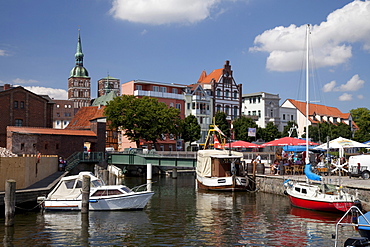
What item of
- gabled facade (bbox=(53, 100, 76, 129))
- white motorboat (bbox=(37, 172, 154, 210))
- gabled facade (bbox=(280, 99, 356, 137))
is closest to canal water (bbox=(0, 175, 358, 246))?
white motorboat (bbox=(37, 172, 154, 210))

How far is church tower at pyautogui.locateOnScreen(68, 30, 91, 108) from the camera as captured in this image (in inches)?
7259

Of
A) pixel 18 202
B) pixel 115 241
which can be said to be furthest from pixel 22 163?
pixel 115 241

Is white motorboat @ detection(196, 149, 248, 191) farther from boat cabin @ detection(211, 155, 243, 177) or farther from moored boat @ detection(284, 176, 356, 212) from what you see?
moored boat @ detection(284, 176, 356, 212)

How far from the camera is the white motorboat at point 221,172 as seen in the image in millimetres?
39062

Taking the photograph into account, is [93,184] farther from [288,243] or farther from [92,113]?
[92,113]

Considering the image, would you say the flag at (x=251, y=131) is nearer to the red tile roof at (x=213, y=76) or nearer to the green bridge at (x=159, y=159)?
A: the red tile roof at (x=213, y=76)

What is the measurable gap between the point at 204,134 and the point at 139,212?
6182cm

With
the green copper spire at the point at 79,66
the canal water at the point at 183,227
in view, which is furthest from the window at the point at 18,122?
the green copper spire at the point at 79,66

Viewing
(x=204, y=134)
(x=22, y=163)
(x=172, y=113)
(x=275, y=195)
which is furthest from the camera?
(x=204, y=134)

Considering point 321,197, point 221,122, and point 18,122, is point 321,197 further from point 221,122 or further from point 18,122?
point 221,122

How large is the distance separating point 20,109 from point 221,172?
39.3 metres

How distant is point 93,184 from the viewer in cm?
2827

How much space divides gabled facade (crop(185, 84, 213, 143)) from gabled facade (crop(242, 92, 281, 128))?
12291 millimetres

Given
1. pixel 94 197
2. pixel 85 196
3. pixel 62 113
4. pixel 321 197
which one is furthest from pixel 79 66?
pixel 321 197
